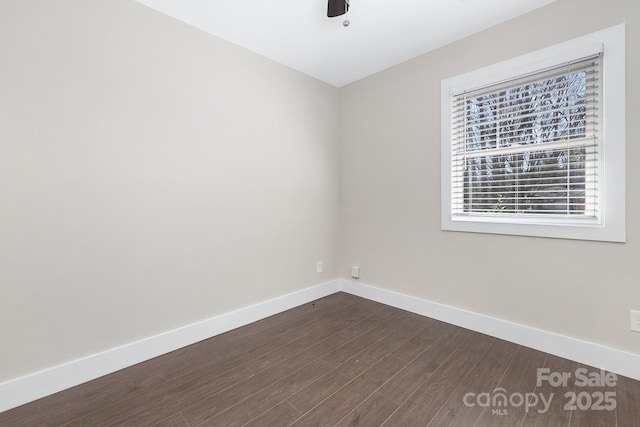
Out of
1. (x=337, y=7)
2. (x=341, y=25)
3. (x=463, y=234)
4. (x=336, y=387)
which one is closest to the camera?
(x=336, y=387)

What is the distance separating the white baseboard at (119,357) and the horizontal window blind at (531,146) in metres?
2.12

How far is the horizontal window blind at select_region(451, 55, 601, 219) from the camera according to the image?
6.28 feet

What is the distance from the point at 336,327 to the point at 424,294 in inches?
36.4

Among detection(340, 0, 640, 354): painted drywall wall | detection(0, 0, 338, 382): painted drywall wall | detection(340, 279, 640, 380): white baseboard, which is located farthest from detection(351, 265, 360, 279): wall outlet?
detection(0, 0, 338, 382): painted drywall wall

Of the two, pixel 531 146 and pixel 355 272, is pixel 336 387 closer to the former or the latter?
pixel 355 272

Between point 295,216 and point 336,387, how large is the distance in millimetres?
1696

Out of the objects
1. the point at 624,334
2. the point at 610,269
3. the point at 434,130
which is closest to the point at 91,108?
the point at 434,130

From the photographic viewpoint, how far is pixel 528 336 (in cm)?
211

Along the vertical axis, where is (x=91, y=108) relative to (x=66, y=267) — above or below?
above

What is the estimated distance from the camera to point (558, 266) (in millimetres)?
2006

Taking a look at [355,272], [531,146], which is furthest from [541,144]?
[355,272]

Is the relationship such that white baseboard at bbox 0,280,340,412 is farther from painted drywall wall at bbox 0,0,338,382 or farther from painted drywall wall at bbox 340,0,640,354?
painted drywall wall at bbox 340,0,640,354

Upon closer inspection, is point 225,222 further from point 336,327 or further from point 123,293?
point 336,327

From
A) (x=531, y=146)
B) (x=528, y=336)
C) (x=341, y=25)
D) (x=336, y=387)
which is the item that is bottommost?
(x=336, y=387)
